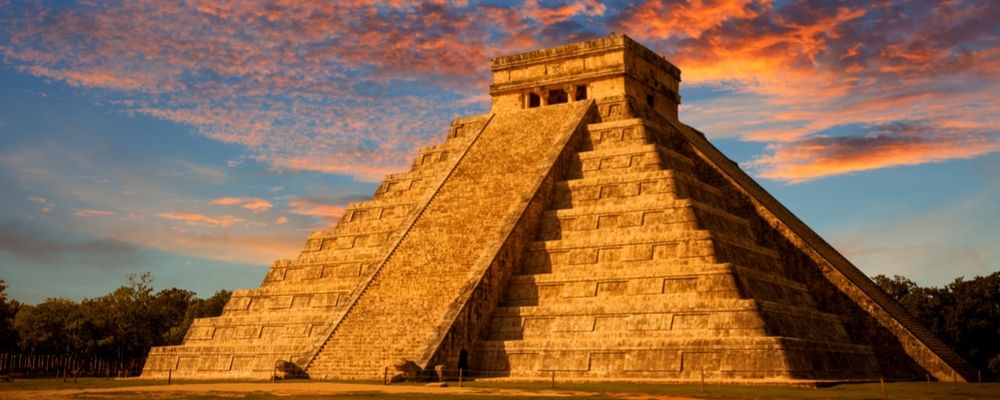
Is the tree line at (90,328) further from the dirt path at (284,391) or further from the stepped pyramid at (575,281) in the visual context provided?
the dirt path at (284,391)

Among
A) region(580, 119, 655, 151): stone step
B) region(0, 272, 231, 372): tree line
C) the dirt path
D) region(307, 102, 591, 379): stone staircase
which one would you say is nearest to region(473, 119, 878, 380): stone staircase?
region(307, 102, 591, 379): stone staircase

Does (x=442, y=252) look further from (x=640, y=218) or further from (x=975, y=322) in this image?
(x=975, y=322)

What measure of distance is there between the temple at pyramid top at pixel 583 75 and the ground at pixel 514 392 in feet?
69.1

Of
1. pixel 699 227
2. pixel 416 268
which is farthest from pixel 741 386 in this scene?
pixel 416 268

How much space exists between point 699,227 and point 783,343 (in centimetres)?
621

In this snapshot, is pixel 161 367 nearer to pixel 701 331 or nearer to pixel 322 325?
pixel 322 325

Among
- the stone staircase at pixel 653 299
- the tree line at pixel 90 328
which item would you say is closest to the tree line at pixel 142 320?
the tree line at pixel 90 328

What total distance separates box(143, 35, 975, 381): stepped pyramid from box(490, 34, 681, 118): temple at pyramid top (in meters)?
0.23

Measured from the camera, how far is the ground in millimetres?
24516

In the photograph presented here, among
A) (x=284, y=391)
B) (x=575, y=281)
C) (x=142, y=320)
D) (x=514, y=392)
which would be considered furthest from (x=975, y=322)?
(x=142, y=320)

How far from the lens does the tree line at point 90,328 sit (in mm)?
62812

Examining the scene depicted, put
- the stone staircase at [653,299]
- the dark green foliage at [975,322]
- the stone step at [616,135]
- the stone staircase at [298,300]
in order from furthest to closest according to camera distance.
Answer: the dark green foliage at [975,322], the stone step at [616,135], the stone staircase at [298,300], the stone staircase at [653,299]

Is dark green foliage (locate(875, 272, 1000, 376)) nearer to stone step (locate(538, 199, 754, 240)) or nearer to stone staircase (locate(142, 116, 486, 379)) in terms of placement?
stone step (locate(538, 199, 754, 240))

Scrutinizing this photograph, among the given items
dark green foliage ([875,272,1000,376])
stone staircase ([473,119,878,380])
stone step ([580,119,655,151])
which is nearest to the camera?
stone staircase ([473,119,878,380])
